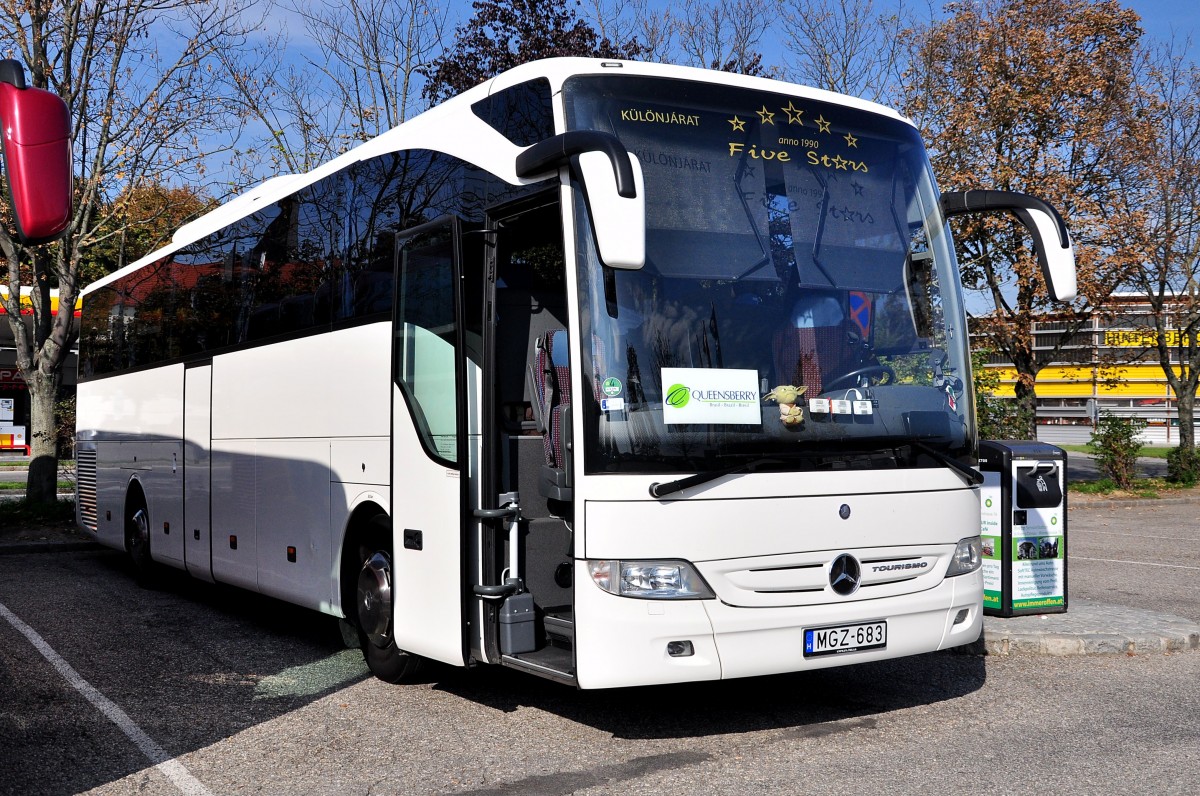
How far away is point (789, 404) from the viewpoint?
5996 millimetres

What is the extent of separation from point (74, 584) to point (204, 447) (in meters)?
3.38

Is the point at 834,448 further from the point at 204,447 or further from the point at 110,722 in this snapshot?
the point at 204,447

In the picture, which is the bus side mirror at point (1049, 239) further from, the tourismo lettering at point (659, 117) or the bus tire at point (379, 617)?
the bus tire at point (379, 617)

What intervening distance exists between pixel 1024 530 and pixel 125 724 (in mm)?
6678

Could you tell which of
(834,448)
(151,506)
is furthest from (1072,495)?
(834,448)

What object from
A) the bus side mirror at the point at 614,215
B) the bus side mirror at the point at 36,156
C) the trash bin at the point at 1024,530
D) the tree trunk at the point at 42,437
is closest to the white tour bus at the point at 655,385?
the bus side mirror at the point at 614,215

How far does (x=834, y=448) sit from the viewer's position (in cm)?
609

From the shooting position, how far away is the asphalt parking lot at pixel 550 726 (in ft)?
18.2

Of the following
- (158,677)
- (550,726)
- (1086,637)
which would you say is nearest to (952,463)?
(550,726)

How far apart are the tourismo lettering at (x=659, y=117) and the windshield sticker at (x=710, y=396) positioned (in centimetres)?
135

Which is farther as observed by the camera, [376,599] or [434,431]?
[376,599]

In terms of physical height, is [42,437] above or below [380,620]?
above

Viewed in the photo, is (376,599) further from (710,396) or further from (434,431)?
(710,396)

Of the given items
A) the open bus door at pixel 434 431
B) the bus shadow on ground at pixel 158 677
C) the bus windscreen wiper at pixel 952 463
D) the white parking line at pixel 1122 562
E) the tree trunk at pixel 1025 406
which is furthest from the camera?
the tree trunk at pixel 1025 406
